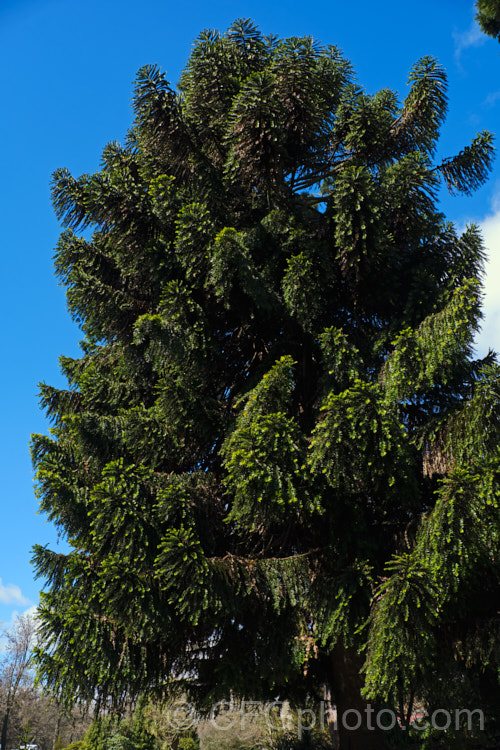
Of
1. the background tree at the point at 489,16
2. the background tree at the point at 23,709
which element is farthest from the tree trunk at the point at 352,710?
the background tree at the point at 23,709

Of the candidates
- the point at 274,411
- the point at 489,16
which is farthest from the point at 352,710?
the point at 489,16

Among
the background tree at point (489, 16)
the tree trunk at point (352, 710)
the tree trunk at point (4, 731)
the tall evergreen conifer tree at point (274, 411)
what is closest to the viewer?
the tall evergreen conifer tree at point (274, 411)

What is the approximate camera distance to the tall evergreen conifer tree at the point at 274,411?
21.1ft

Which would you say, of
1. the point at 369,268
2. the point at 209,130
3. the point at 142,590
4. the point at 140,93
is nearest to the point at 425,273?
the point at 369,268

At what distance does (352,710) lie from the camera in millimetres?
7633

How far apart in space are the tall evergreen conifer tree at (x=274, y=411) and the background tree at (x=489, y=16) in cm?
183

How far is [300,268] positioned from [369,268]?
46.7 inches

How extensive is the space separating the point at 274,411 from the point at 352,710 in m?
4.21

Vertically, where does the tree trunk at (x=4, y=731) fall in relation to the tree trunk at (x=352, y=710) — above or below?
below

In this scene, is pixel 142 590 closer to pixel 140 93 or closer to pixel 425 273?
pixel 425 273

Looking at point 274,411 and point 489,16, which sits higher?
point 489,16

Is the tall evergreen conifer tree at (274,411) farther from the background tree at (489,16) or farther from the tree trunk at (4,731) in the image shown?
the tree trunk at (4,731)
